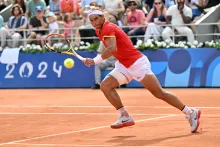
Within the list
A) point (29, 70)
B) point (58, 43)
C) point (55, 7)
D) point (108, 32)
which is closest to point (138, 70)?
point (108, 32)

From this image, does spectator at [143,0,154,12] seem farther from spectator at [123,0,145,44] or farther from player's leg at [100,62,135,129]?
player's leg at [100,62,135,129]

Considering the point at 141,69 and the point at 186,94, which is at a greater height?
the point at 141,69

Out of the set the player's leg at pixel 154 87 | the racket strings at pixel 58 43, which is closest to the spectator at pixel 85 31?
the racket strings at pixel 58 43

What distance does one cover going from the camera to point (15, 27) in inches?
909

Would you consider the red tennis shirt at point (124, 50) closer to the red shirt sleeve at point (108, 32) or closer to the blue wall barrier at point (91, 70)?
the red shirt sleeve at point (108, 32)

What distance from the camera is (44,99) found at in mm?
18047

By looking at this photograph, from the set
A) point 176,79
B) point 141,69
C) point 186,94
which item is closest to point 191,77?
point 176,79

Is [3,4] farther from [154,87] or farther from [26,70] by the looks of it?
[154,87]

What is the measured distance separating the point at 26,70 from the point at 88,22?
8.63 ft

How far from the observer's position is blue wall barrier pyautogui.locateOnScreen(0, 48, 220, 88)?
66.2ft

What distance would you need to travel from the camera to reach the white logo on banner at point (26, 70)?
2242cm

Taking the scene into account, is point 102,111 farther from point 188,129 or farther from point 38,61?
point 38,61

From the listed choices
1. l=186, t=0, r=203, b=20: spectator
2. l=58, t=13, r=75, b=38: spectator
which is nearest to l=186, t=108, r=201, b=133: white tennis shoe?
l=186, t=0, r=203, b=20: spectator

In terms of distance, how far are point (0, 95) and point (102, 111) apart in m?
6.30
